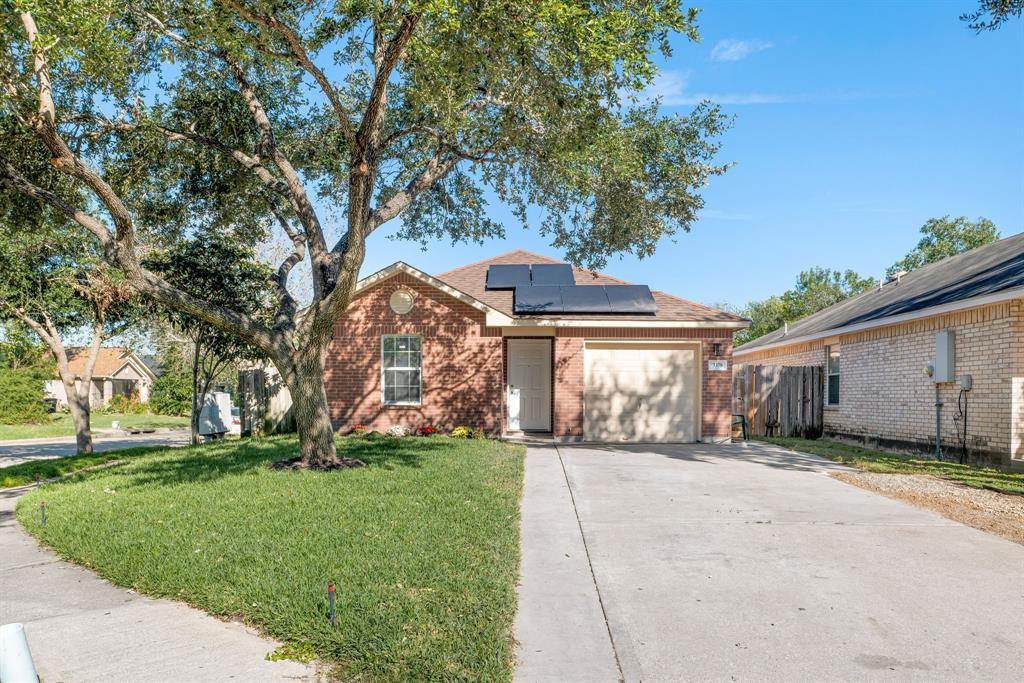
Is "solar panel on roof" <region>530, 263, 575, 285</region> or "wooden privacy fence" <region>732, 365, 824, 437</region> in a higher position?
"solar panel on roof" <region>530, 263, 575, 285</region>

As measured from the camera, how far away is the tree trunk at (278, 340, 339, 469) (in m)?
10.1

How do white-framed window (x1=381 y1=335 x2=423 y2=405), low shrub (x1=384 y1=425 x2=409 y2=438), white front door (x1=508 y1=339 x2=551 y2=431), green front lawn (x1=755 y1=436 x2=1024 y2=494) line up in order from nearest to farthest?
1. green front lawn (x1=755 y1=436 x2=1024 y2=494)
2. low shrub (x1=384 y1=425 x2=409 y2=438)
3. white-framed window (x1=381 y1=335 x2=423 y2=405)
4. white front door (x1=508 y1=339 x2=551 y2=431)

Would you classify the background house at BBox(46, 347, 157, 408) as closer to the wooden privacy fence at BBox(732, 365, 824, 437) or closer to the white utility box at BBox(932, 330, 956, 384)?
the wooden privacy fence at BBox(732, 365, 824, 437)

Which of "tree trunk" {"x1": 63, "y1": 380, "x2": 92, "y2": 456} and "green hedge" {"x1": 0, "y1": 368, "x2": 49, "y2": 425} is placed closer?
"tree trunk" {"x1": 63, "y1": 380, "x2": 92, "y2": 456}

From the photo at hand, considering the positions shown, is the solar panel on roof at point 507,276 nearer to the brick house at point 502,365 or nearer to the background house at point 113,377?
the brick house at point 502,365

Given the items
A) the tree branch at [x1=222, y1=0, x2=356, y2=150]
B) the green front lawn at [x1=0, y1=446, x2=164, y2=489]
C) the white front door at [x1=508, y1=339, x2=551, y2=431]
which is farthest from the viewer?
the white front door at [x1=508, y1=339, x2=551, y2=431]

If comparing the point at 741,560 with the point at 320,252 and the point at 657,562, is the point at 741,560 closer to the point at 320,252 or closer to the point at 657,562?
the point at 657,562

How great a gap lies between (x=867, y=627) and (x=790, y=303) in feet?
169

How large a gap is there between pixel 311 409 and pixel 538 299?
279 inches

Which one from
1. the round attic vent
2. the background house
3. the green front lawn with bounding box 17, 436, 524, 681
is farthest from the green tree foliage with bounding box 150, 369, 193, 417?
the green front lawn with bounding box 17, 436, 524, 681

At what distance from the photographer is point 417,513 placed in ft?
22.3

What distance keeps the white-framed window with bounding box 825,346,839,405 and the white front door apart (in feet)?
26.2

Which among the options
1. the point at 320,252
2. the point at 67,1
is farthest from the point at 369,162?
→ the point at 67,1

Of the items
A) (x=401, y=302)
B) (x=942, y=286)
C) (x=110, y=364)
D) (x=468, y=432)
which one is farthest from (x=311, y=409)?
(x=110, y=364)
